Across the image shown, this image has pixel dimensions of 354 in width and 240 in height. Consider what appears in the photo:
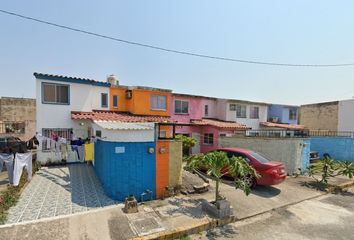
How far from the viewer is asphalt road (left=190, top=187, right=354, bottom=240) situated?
18.8ft

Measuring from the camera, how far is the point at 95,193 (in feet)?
26.0

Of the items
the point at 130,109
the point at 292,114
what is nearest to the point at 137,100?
the point at 130,109

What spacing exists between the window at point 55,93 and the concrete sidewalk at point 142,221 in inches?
369

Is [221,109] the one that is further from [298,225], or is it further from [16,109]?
[16,109]

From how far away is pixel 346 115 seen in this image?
2231 cm

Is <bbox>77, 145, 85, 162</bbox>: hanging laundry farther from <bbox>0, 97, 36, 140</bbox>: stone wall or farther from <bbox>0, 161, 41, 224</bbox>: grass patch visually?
<bbox>0, 97, 36, 140</bbox>: stone wall

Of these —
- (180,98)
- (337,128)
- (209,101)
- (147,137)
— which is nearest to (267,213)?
(147,137)

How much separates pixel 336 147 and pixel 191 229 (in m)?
18.0

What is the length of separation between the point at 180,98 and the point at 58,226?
16.1 meters

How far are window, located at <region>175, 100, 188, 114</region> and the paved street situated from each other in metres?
11.3

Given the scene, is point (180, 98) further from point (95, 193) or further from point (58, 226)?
point (58, 226)

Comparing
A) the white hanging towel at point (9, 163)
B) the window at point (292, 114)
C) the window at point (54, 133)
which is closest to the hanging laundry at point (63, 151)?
the window at point (54, 133)

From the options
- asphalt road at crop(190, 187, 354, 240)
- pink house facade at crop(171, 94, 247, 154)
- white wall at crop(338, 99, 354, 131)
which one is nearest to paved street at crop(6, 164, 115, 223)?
asphalt road at crop(190, 187, 354, 240)

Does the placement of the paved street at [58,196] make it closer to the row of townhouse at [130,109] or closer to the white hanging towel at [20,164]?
the white hanging towel at [20,164]
